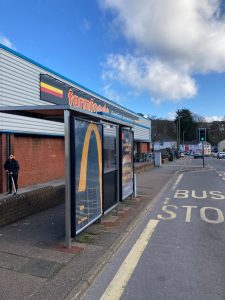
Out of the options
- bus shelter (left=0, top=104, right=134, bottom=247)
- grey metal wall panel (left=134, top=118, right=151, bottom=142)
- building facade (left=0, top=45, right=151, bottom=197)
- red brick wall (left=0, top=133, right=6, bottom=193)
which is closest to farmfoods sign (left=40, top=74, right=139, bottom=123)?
building facade (left=0, top=45, right=151, bottom=197)

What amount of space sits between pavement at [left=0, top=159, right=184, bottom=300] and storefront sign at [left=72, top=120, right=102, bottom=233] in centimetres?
45

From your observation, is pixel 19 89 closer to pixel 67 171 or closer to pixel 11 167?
pixel 11 167

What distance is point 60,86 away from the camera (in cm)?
1991

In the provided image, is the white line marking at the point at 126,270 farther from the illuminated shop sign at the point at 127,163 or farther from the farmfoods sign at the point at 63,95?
the farmfoods sign at the point at 63,95

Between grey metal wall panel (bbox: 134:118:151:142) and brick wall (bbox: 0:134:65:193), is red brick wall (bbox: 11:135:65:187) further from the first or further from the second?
grey metal wall panel (bbox: 134:118:151:142)

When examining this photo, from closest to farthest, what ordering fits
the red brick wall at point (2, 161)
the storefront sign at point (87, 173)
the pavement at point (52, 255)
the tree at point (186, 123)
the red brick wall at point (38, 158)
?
the pavement at point (52, 255), the storefront sign at point (87, 173), the red brick wall at point (2, 161), the red brick wall at point (38, 158), the tree at point (186, 123)

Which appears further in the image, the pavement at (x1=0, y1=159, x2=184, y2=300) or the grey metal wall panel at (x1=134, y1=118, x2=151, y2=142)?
the grey metal wall panel at (x1=134, y1=118, x2=151, y2=142)

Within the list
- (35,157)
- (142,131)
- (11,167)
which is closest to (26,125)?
(35,157)

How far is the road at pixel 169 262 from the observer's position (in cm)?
444

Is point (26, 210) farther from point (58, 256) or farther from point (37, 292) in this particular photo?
point (37, 292)

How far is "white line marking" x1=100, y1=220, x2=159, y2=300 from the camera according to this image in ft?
14.4

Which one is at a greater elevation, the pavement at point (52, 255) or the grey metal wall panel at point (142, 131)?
the grey metal wall panel at point (142, 131)

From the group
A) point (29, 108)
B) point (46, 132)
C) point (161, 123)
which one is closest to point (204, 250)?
point (29, 108)

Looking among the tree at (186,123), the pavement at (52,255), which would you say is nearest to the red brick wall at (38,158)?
the pavement at (52,255)
